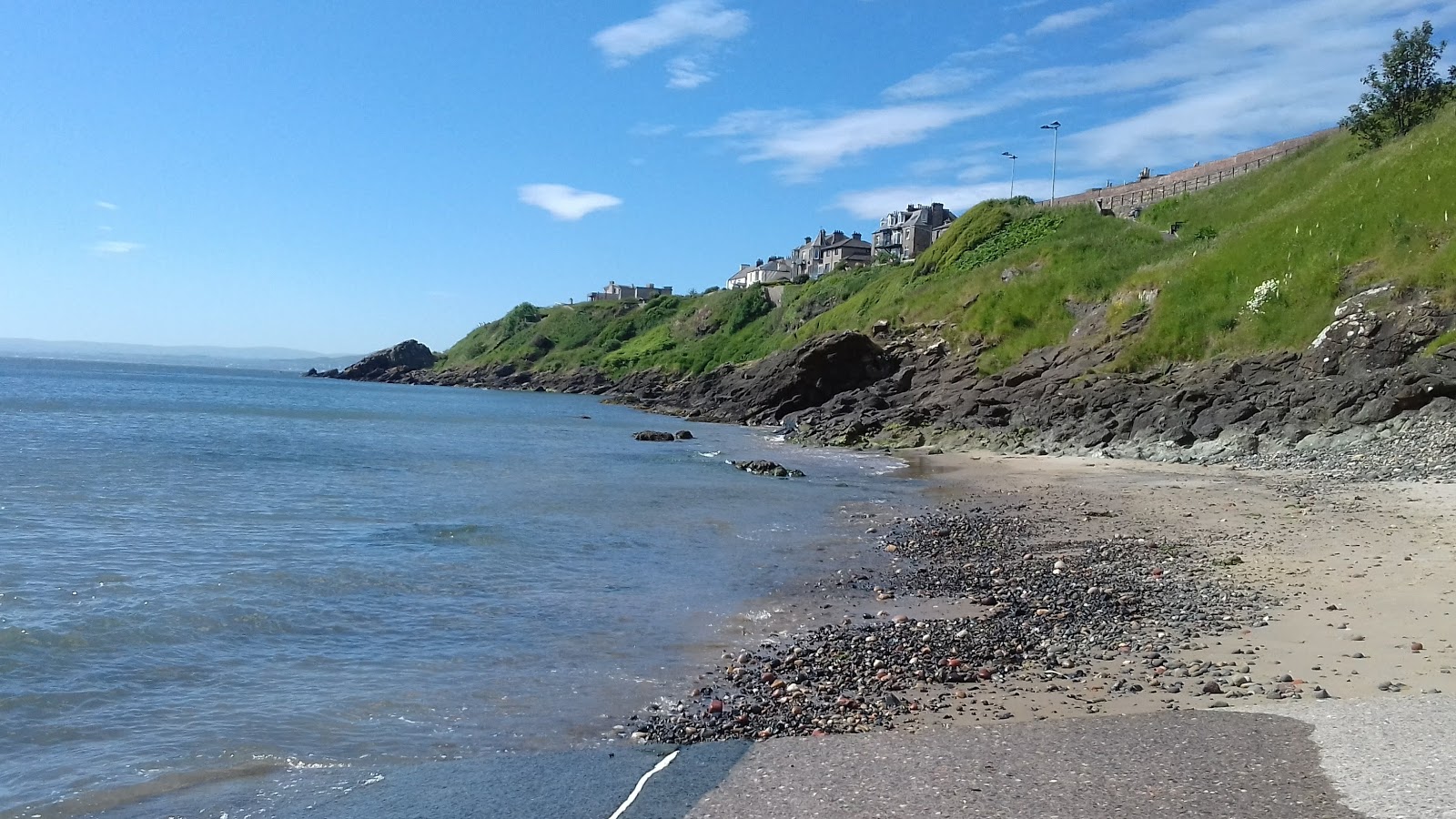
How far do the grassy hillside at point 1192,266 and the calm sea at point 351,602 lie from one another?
13.3 meters

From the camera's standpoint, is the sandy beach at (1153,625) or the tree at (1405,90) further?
the tree at (1405,90)

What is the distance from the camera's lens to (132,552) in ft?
52.4

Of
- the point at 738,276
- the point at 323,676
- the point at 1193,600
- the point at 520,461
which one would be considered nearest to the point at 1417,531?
the point at 1193,600

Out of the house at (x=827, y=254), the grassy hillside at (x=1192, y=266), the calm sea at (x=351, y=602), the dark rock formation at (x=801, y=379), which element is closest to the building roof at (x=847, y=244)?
the house at (x=827, y=254)

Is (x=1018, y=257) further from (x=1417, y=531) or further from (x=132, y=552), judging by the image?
(x=132, y=552)

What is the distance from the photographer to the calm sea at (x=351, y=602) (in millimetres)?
8016

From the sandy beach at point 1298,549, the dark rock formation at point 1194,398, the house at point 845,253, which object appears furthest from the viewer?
the house at point 845,253

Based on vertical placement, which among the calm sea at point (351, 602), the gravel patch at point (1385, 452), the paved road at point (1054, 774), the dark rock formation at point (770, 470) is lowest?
the calm sea at point (351, 602)

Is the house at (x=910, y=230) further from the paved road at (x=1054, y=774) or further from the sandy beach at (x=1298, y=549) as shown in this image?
the paved road at (x=1054, y=774)

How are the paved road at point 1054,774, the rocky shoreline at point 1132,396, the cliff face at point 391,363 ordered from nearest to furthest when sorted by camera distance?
the paved road at point 1054,774 → the rocky shoreline at point 1132,396 → the cliff face at point 391,363

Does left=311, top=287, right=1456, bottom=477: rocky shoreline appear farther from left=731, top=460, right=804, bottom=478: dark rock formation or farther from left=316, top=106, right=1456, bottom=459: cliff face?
left=731, top=460, right=804, bottom=478: dark rock formation

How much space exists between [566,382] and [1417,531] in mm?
106753

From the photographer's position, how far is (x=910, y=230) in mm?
111250

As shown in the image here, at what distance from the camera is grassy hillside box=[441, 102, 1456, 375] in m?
29.0
